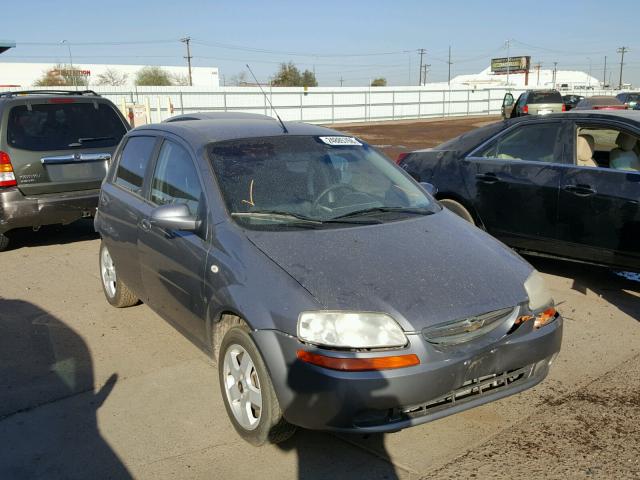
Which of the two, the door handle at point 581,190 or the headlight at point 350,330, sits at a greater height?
the door handle at point 581,190

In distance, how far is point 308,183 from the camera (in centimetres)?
400

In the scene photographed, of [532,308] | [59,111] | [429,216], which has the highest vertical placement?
[59,111]

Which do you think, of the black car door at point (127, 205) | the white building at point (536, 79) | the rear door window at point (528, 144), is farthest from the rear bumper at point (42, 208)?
the white building at point (536, 79)

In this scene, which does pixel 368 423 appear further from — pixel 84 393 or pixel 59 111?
pixel 59 111

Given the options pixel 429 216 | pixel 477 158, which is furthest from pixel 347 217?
pixel 477 158

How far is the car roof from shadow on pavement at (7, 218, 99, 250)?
4100mm

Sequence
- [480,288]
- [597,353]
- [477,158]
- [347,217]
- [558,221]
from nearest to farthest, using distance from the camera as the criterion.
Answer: [480,288]
[347,217]
[597,353]
[558,221]
[477,158]

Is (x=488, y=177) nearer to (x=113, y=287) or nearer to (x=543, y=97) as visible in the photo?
(x=113, y=287)

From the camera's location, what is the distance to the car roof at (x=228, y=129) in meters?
4.13

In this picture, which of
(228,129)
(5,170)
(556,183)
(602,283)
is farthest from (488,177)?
(5,170)

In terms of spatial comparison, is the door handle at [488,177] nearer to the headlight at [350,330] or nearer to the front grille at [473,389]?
the front grille at [473,389]

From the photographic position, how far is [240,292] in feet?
10.6

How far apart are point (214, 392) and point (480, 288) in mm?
1775

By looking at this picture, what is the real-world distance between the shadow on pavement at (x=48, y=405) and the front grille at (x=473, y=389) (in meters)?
1.46
